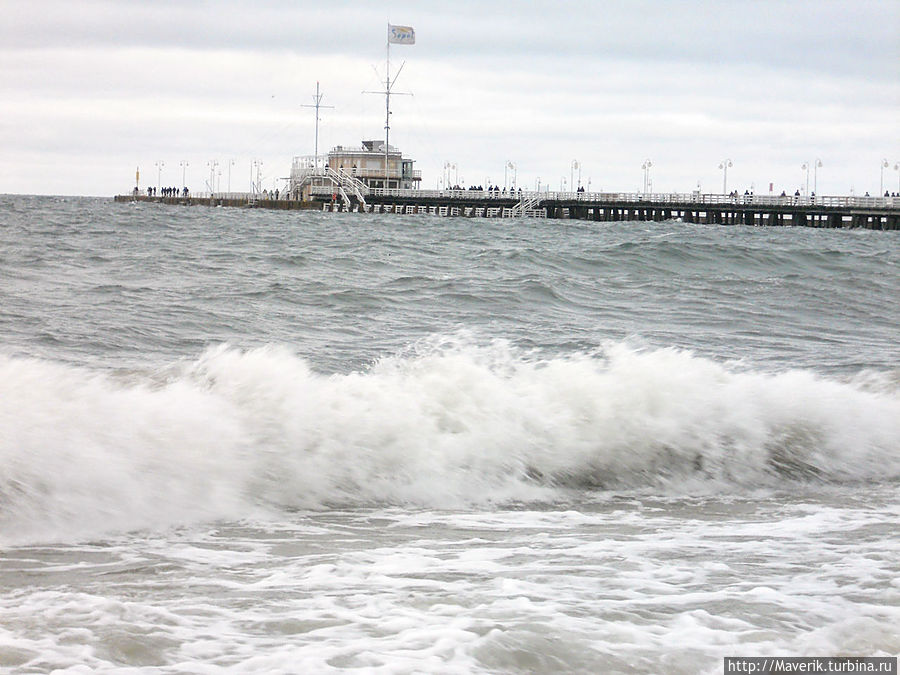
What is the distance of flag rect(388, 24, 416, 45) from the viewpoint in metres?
85.0

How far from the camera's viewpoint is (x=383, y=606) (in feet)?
12.4

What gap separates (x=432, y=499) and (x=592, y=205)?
Answer: 69.3 metres

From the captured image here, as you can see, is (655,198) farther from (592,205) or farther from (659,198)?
(592,205)

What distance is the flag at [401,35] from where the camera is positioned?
279 ft

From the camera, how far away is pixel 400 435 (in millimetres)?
6395

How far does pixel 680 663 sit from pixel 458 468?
298cm

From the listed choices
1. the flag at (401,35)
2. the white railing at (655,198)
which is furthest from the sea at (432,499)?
the flag at (401,35)

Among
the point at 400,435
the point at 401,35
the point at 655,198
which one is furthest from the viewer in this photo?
the point at 401,35

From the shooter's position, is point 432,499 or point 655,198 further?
point 655,198

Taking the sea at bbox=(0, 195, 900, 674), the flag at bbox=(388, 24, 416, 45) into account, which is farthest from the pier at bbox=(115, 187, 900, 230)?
the sea at bbox=(0, 195, 900, 674)

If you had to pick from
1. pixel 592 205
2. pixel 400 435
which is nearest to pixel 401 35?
pixel 592 205

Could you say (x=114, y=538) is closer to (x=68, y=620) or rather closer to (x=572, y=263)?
(x=68, y=620)

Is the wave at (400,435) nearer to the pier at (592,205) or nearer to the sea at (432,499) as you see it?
the sea at (432,499)

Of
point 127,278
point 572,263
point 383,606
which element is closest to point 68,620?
point 383,606
